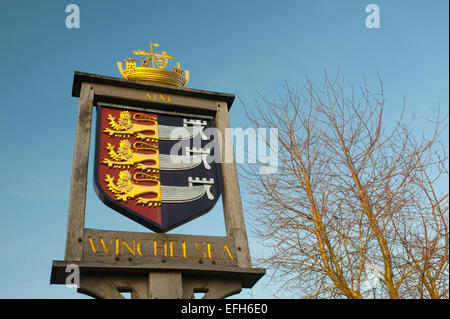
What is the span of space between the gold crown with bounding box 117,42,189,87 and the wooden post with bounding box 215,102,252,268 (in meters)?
0.66

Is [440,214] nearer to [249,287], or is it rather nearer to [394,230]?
[394,230]

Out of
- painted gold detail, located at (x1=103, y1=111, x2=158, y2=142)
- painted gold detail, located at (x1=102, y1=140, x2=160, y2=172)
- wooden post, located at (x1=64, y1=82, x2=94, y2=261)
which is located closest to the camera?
wooden post, located at (x1=64, y1=82, x2=94, y2=261)

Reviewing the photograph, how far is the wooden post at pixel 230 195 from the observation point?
453 centimetres

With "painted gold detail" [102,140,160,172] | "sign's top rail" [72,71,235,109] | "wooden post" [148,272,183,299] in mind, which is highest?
"sign's top rail" [72,71,235,109]

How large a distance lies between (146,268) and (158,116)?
191 cm

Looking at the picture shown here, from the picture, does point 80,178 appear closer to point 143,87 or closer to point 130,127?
point 130,127

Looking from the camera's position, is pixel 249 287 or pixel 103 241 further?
pixel 249 287

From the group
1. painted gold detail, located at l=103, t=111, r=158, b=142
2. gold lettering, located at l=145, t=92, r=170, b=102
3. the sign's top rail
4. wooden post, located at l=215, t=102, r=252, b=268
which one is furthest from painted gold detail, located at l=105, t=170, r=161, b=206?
the sign's top rail

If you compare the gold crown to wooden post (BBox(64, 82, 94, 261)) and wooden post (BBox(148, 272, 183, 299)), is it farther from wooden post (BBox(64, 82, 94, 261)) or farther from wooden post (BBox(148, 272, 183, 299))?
wooden post (BBox(148, 272, 183, 299))

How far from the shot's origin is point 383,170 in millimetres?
4793

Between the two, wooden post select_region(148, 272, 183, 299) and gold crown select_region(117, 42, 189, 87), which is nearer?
wooden post select_region(148, 272, 183, 299)

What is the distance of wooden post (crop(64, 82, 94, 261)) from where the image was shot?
3.98 meters
